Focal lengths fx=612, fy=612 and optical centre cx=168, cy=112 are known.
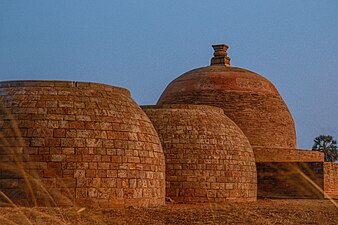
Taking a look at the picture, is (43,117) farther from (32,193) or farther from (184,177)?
(184,177)

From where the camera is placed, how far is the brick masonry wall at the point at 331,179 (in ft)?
85.0

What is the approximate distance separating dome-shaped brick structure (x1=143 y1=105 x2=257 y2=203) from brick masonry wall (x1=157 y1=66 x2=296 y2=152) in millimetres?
7966

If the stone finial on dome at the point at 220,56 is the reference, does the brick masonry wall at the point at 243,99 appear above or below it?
below

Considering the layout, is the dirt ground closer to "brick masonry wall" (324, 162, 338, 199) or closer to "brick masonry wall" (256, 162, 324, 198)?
"brick masonry wall" (256, 162, 324, 198)

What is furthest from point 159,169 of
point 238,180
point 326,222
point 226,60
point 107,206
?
point 226,60

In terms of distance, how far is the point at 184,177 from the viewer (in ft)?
63.6

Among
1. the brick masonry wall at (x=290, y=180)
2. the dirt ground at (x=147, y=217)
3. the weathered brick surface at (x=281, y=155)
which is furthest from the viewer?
the weathered brick surface at (x=281, y=155)

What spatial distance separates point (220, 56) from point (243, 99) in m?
3.70

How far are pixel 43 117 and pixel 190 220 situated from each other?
13.4ft

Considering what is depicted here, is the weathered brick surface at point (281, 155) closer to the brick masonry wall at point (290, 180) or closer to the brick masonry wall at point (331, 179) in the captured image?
the brick masonry wall at point (290, 180)

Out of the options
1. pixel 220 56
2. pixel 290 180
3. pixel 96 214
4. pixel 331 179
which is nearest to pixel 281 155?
pixel 290 180

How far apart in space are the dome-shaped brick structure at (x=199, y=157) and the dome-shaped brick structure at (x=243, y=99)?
7973mm

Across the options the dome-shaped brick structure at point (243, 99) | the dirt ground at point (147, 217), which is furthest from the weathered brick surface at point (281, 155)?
the dirt ground at point (147, 217)

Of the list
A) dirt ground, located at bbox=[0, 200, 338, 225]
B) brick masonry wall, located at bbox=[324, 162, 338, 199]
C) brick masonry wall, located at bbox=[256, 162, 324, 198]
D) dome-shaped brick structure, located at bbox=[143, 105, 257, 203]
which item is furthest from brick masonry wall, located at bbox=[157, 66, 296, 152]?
dirt ground, located at bbox=[0, 200, 338, 225]
